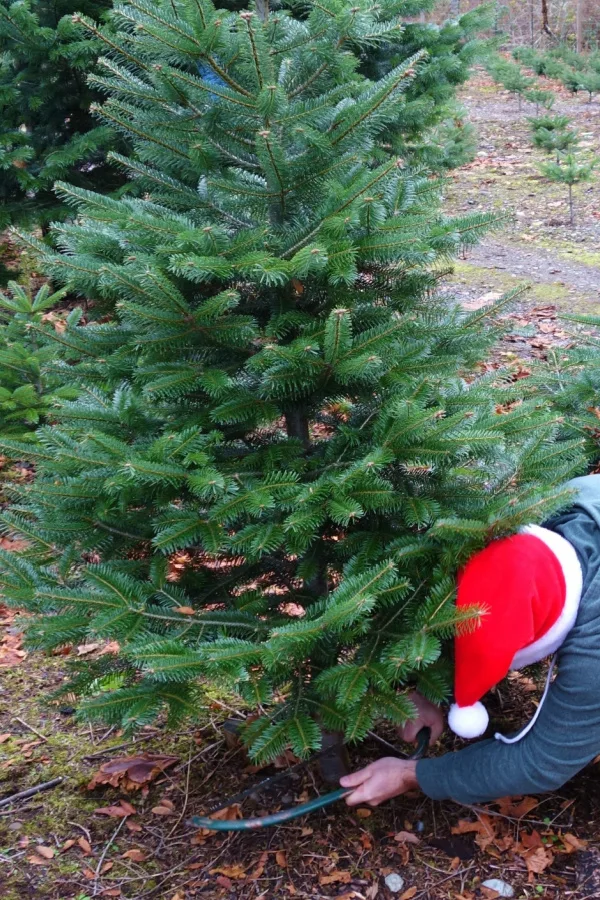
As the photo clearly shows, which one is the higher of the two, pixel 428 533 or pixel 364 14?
pixel 364 14

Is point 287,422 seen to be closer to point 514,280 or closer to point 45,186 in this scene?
point 45,186

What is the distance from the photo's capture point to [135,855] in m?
2.60

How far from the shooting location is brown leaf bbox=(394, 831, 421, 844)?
8.46 feet

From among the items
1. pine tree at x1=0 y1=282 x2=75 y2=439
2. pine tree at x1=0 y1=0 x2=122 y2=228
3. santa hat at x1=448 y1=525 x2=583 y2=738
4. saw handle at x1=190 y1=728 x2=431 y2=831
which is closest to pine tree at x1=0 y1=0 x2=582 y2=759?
santa hat at x1=448 y1=525 x2=583 y2=738

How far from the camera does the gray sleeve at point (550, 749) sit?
202 cm

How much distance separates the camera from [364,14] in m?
2.11

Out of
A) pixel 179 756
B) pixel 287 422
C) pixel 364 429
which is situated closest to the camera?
pixel 364 429

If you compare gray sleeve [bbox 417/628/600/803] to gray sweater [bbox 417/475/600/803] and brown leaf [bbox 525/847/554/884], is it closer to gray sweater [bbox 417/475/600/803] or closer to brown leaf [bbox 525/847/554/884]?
gray sweater [bbox 417/475/600/803]

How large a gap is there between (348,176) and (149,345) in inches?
29.4

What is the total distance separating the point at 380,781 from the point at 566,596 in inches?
34.7

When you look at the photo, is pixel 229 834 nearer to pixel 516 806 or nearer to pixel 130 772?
pixel 130 772

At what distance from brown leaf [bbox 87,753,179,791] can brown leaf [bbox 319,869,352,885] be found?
0.82 m

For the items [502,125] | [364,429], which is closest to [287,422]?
[364,429]

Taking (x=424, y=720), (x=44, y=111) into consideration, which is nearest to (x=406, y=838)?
(x=424, y=720)
